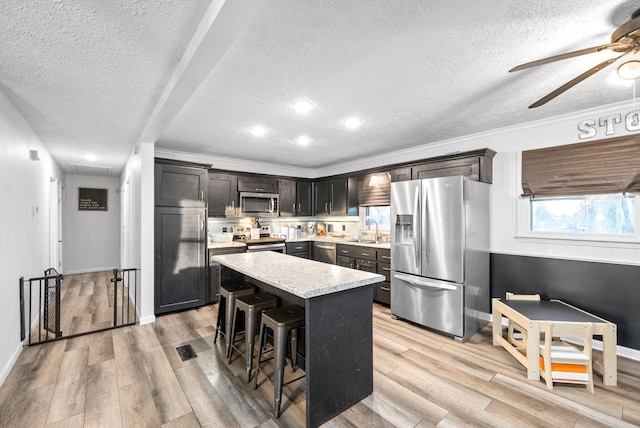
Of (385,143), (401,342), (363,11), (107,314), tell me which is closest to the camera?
(363,11)

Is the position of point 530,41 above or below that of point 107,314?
above

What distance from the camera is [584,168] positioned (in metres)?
2.86

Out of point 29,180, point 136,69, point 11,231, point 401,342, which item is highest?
point 136,69

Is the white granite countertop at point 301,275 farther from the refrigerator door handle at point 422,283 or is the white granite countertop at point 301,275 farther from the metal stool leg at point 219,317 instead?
the refrigerator door handle at point 422,283

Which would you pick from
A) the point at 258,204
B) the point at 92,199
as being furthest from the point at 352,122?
the point at 92,199

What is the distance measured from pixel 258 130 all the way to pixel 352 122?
1.15 meters

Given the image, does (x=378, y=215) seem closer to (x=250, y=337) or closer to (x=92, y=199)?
(x=250, y=337)

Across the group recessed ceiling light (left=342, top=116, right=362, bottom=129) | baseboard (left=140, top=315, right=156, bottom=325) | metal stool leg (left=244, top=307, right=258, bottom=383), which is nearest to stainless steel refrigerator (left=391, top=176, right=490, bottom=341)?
recessed ceiling light (left=342, top=116, right=362, bottom=129)

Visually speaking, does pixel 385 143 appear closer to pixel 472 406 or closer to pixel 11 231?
pixel 472 406

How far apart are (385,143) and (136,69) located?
10.3 feet

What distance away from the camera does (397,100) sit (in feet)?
8.47

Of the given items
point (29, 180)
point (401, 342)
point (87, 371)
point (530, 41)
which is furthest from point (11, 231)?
point (530, 41)

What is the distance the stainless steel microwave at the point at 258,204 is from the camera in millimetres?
5047

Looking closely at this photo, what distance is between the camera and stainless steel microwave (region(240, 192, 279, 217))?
5.05 metres
